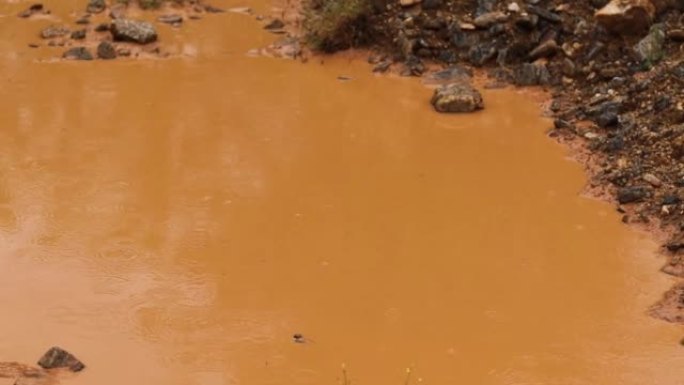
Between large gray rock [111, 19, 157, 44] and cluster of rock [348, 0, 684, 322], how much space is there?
266 centimetres

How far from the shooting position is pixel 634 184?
25.7 feet

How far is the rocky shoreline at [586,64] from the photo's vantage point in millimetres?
8023

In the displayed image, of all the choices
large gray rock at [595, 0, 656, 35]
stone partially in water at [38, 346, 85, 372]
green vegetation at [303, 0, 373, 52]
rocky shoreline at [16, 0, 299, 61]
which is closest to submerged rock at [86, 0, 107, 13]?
rocky shoreline at [16, 0, 299, 61]

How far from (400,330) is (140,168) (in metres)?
3.33

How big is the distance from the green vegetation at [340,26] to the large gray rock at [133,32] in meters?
1.91

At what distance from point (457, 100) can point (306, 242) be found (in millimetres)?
3109

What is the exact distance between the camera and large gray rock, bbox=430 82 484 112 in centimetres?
955

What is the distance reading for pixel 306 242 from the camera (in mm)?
7102

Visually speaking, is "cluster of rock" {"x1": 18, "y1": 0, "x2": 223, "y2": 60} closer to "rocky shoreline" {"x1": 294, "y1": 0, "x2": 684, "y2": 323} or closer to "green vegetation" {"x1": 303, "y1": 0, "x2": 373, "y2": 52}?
"green vegetation" {"x1": 303, "y1": 0, "x2": 373, "y2": 52}

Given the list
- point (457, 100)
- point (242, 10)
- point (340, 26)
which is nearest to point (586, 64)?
point (457, 100)

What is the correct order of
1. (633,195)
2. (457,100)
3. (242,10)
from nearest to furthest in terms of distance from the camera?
(633,195) → (457,100) → (242,10)

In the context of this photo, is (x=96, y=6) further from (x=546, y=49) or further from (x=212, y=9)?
(x=546, y=49)

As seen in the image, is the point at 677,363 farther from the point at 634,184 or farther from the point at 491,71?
the point at 491,71

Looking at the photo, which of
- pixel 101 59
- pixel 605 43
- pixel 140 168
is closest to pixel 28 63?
pixel 101 59
